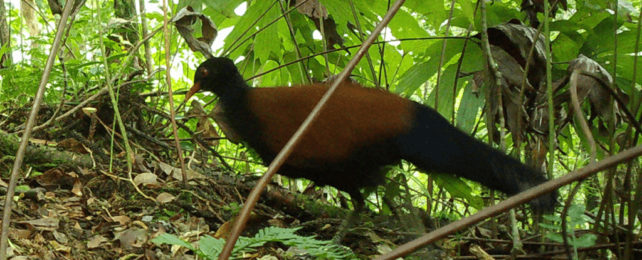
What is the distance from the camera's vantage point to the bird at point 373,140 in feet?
6.26

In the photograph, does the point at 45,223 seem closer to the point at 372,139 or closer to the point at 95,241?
the point at 95,241

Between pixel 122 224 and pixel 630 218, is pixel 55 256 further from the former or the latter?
pixel 630 218

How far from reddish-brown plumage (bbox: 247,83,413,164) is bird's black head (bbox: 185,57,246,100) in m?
0.27

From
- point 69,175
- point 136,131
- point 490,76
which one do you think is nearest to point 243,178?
point 136,131

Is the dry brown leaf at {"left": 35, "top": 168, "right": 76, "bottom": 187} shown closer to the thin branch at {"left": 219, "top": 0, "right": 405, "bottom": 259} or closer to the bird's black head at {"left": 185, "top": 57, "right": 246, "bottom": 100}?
the bird's black head at {"left": 185, "top": 57, "right": 246, "bottom": 100}

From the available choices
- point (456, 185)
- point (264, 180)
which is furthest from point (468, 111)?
point (264, 180)

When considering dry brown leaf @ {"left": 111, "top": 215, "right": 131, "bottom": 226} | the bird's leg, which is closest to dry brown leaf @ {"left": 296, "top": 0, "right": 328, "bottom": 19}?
the bird's leg

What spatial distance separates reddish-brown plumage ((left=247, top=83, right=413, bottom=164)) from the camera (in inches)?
74.9

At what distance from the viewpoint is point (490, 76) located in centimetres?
209

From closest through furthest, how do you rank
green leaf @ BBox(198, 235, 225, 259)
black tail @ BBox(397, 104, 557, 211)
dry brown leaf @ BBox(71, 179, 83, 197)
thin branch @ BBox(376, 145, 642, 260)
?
thin branch @ BBox(376, 145, 642, 260) → green leaf @ BBox(198, 235, 225, 259) → black tail @ BBox(397, 104, 557, 211) → dry brown leaf @ BBox(71, 179, 83, 197)

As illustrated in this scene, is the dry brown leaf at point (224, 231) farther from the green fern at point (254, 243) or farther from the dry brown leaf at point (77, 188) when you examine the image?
the dry brown leaf at point (77, 188)

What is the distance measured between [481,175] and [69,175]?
157 centimetres

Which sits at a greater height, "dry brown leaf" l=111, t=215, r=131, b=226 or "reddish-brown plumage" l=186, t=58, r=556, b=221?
"reddish-brown plumage" l=186, t=58, r=556, b=221

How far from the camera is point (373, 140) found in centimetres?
193
